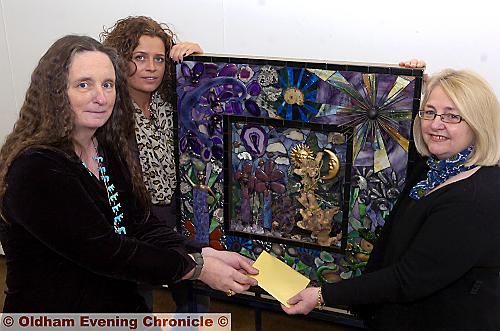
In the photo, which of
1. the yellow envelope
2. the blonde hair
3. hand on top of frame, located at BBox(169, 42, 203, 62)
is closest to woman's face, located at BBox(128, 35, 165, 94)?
hand on top of frame, located at BBox(169, 42, 203, 62)

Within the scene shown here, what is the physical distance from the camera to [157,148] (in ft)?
6.98

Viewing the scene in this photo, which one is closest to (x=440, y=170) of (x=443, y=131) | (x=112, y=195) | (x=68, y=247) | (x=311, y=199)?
(x=443, y=131)

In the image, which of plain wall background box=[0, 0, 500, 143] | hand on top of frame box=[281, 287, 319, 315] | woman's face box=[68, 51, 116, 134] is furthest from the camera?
plain wall background box=[0, 0, 500, 143]

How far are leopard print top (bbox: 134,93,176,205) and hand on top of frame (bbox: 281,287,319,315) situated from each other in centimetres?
66

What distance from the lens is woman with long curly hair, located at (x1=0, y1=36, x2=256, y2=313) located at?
4.57 feet

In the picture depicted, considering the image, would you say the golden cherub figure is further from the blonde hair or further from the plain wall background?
the plain wall background

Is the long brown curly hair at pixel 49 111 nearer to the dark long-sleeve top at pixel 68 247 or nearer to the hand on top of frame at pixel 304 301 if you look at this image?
the dark long-sleeve top at pixel 68 247

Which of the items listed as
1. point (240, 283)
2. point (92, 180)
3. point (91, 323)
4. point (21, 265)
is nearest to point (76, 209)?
point (92, 180)

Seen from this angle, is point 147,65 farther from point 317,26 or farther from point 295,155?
point 317,26

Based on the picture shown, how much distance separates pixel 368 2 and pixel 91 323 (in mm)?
1687

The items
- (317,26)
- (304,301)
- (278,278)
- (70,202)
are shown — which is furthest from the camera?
(317,26)

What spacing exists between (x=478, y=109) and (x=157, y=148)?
1142 mm

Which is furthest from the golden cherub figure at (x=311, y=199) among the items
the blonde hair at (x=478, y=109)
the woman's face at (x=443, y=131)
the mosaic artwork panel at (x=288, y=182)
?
the blonde hair at (x=478, y=109)

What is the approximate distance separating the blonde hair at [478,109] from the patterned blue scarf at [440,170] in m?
0.02
